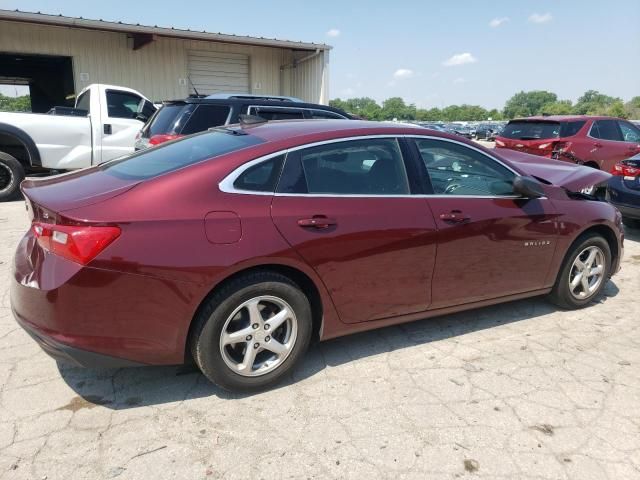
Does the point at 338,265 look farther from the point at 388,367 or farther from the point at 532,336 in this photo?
the point at 532,336

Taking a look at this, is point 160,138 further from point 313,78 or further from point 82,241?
point 313,78

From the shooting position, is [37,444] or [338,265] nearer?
[37,444]

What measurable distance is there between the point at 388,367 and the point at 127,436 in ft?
5.36

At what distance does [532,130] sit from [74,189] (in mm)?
9478

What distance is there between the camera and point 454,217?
345 centimetres

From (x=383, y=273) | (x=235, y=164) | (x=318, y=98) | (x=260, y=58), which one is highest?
(x=260, y=58)

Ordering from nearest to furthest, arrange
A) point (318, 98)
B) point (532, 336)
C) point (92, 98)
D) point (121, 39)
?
1. point (532, 336)
2. point (92, 98)
3. point (121, 39)
4. point (318, 98)

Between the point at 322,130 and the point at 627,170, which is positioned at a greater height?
the point at 322,130

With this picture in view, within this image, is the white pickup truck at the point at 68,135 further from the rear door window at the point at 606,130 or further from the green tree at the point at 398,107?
the green tree at the point at 398,107

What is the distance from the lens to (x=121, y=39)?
14734 mm

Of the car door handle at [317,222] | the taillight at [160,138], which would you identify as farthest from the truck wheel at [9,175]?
the car door handle at [317,222]

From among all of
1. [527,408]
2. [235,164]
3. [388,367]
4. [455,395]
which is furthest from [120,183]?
[527,408]

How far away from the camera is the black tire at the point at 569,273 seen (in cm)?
421

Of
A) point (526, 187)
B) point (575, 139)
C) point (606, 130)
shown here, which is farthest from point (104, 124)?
point (606, 130)
